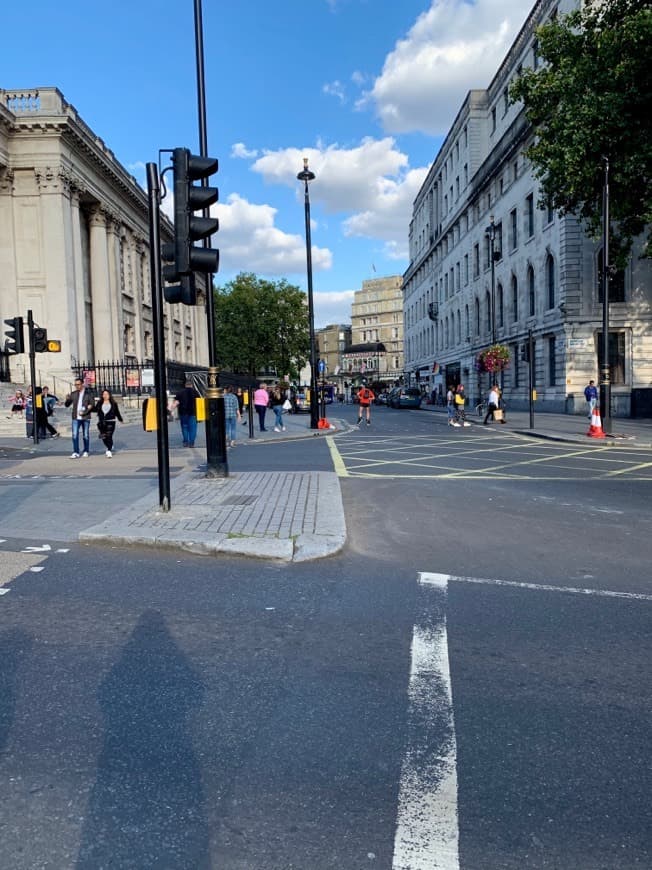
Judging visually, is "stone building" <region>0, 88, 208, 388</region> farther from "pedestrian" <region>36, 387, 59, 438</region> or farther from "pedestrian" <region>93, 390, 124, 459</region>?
"pedestrian" <region>93, 390, 124, 459</region>

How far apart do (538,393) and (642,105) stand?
17.3m

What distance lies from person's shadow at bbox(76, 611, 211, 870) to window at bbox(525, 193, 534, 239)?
41079 millimetres

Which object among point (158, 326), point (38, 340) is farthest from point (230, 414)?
point (158, 326)

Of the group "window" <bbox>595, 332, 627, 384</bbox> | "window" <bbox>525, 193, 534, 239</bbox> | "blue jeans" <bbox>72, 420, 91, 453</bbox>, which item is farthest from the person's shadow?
"window" <bbox>525, 193, 534, 239</bbox>

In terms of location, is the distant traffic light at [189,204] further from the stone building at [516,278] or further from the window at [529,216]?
the window at [529,216]

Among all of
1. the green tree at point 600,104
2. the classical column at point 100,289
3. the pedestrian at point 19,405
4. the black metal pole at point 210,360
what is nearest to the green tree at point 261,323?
the classical column at point 100,289

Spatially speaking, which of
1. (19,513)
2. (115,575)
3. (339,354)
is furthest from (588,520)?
(339,354)

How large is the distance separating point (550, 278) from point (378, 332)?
105 m

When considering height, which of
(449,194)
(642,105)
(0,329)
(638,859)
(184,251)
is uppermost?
(449,194)

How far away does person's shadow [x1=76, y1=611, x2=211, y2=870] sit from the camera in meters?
2.20

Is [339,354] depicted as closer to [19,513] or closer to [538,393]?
[538,393]

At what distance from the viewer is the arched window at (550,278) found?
37.2m

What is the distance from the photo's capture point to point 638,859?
84.5 inches

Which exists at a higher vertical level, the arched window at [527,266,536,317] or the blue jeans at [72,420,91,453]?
the arched window at [527,266,536,317]
